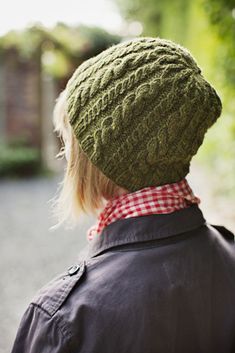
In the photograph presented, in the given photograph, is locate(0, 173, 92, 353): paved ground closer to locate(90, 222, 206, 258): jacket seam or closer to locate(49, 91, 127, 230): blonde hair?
locate(49, 91, 127, 230): blonde hair

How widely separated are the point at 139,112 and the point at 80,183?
332 mm

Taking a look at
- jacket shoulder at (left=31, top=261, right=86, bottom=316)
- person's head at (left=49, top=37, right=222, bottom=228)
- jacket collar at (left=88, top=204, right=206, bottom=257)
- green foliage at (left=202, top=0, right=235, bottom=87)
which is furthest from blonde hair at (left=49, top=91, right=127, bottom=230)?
green foliage at (left=202, top=0, right=235, bottom=87)

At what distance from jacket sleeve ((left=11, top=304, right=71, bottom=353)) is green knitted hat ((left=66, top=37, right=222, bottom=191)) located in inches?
17.4

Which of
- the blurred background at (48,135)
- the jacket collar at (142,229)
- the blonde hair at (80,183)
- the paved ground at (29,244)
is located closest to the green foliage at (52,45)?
the blurred background at (48,135)

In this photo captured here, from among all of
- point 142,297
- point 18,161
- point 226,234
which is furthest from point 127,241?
point 18,161

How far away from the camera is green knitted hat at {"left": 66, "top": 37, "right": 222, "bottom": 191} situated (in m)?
1.44

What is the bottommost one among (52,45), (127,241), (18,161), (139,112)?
(127,241)

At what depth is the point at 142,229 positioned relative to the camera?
146 cm

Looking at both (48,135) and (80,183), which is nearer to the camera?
(80,183)

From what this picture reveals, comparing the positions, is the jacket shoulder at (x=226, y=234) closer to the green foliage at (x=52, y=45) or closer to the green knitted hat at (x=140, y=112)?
the green knitted hat at (x=140, y=112)

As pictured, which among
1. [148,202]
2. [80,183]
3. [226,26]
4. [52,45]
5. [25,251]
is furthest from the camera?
[52,45]

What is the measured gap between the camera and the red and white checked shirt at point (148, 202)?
1503 mm

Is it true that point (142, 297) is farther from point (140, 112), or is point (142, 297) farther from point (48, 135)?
point (48, 135)

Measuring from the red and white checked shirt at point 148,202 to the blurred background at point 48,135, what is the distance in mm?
2024
